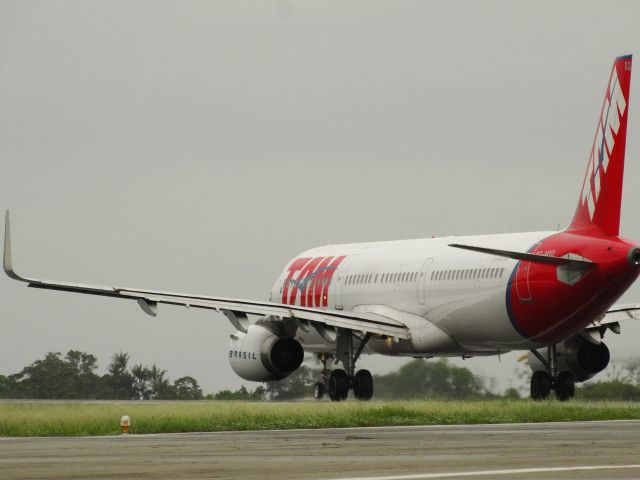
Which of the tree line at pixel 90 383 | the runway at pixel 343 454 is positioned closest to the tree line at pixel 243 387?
the tree line at pixel 90 383

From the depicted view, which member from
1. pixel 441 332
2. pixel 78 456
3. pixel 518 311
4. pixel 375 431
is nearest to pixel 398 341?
pixel 441 332

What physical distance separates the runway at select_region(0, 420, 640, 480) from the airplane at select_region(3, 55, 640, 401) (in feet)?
31.5

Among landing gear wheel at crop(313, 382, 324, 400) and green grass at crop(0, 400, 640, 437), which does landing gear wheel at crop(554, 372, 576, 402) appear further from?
landing gear wheel at crop(313, 382, 324, 400)

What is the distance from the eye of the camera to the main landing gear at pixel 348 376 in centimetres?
4022

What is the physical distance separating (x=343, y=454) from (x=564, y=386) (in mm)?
21899

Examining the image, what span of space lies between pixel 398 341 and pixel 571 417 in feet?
39.0

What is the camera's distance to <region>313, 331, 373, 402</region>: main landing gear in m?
40.2

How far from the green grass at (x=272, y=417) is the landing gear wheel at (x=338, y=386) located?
604 centimetres

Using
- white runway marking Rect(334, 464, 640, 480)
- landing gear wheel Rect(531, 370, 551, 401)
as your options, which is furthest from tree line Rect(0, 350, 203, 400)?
white runway marking Rect(334, 464, 640, 480)

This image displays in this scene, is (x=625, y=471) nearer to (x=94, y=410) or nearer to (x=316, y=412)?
(x=316, y=412)

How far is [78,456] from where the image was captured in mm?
19234

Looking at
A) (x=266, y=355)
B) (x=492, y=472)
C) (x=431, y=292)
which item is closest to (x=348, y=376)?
(x=266, y=355)

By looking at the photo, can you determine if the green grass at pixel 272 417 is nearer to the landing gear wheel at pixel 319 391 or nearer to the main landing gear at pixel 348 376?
the main landing gear at pixel 348 376

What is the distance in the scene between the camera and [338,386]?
40219 millimetres
